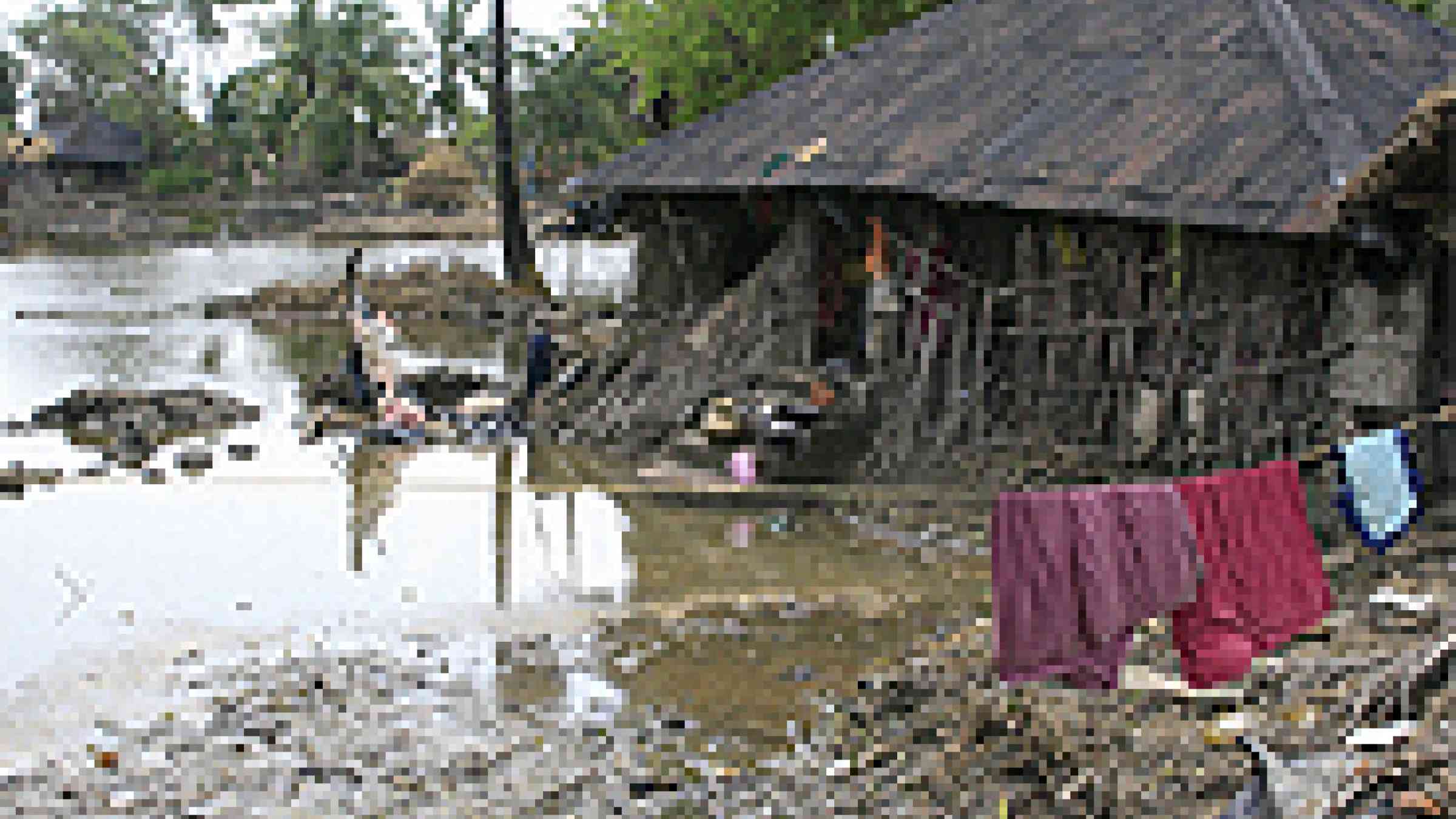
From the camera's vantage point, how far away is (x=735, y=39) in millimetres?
26234

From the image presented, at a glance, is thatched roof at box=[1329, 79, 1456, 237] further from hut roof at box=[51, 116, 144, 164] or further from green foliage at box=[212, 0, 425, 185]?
hut roof at box=[51, 116, 144, 164]

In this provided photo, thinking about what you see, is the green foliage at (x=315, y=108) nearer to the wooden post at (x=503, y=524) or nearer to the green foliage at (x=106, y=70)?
the green foliage at (x=106, y=70)

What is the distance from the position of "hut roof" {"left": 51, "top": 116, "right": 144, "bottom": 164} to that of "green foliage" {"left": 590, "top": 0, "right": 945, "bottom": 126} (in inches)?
1481

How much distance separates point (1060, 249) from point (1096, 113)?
71.0 inches

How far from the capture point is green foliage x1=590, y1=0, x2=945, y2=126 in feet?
83.3

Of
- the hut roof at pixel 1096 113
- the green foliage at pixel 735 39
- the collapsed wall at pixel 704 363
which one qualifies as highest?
the green foliage at pixel 735 39

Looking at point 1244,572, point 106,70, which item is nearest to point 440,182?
point 106,70

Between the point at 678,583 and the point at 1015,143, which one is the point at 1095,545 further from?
the point at 1015,143

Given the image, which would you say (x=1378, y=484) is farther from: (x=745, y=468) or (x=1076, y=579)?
(x=745, y=468)

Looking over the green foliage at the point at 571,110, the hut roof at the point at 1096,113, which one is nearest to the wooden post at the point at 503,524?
the hut roof at the point at 1096,113

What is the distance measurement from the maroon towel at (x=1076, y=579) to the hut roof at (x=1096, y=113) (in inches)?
186

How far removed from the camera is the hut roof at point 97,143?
57844 mm

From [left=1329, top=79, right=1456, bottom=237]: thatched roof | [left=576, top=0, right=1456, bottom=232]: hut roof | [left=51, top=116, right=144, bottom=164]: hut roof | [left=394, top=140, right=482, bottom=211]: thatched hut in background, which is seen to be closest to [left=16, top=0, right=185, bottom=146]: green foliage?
[left=51, top=116, right=144, bottom=164]: hut roof

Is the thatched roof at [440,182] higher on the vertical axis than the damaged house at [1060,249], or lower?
higher
